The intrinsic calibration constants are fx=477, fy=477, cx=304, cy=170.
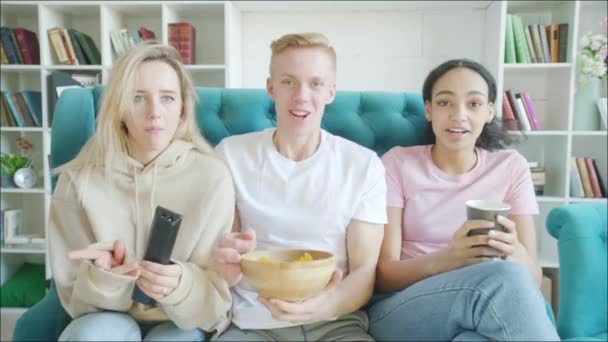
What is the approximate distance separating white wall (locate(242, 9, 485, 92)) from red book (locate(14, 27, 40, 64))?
1.29 meters

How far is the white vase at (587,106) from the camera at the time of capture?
2.69 metres

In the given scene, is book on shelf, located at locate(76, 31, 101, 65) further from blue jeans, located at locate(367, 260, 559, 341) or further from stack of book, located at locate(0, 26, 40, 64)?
blue jeans, located at locate(367, 260, 559, 341)

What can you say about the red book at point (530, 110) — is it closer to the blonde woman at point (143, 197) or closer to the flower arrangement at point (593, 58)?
the flower arrangement at point (593, 58)

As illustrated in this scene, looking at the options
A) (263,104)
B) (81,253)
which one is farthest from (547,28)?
(81,253)

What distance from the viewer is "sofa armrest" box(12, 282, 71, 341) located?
1.17m

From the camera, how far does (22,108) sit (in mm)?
2936

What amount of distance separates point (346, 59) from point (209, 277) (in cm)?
215

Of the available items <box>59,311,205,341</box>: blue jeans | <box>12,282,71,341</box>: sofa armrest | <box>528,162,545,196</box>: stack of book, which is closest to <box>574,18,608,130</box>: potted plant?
<box>528,162,545,196</box>: stack of book

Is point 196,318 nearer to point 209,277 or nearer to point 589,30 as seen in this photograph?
point 209,277

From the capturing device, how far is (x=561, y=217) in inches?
59.1

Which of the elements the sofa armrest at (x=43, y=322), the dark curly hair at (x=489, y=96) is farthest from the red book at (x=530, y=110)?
the sofa armrest at (x=43, y=322)

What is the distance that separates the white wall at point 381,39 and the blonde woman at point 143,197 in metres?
1.79

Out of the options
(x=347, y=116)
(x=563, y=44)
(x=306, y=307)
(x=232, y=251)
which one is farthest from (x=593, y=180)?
(x=232, y=251)

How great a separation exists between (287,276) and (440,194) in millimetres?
739
